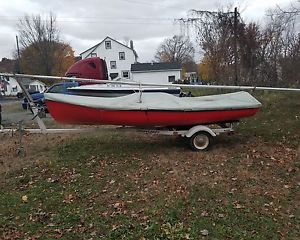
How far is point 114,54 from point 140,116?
50.3 meters

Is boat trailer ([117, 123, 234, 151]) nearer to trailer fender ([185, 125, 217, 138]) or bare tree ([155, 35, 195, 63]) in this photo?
trailer fender ([185, 125, 217, 138])

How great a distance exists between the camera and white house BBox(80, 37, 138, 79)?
54.8 meters

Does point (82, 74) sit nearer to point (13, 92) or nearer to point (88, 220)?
point (88, 220)

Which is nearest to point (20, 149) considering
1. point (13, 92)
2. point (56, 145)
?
point (56, 145)

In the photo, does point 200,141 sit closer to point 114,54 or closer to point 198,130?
point 198,130

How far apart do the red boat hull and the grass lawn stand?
628 mm

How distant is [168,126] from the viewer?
254 inches

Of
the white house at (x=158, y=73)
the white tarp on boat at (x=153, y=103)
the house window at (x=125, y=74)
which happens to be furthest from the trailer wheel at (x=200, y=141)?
the house window at (x=125, y=74)

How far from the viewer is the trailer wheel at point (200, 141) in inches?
248

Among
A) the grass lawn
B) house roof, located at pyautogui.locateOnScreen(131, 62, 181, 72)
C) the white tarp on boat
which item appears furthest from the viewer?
house roof, located at pyautogui.locateOnScreen(131, 62, 181, 72)

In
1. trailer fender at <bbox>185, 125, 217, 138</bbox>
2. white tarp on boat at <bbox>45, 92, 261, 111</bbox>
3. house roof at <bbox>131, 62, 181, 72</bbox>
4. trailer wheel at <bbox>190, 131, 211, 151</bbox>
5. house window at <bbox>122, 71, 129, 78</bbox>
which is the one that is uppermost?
house roof at <bbox>131, 62, 181, 72</bbox>

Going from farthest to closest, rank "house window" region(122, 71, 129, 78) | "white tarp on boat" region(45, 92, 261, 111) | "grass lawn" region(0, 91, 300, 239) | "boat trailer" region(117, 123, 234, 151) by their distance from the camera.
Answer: "house window" region(122, 71, 129, 78)
"boat trailer" region(117, 123, 234, 151)
"white tarp on boat" region(45, 92, 261, 111)
"grass lawn" region(0, 91, 300, 239)

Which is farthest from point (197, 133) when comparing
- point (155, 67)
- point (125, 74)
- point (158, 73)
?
point (125, 74)

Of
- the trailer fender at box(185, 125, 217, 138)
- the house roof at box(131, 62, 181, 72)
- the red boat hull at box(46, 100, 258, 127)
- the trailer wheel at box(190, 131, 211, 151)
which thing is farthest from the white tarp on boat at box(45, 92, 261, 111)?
the house roof at box(131, 62, 181, 72)
